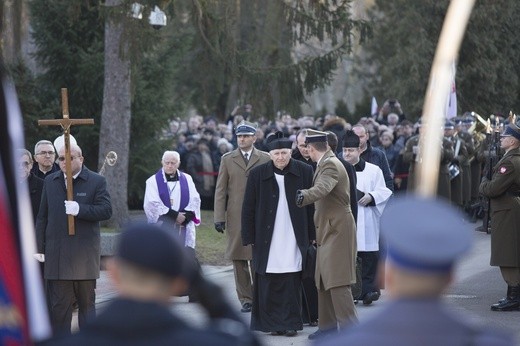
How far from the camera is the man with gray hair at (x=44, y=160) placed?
11.8m

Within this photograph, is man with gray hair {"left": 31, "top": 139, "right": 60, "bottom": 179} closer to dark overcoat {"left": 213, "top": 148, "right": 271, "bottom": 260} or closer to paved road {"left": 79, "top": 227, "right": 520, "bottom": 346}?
paved road {"left": 79, "top": 227, "right": 520, "bottom": 346}

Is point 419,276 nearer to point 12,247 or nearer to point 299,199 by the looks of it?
point 12,247

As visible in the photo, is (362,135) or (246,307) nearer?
(246,307)

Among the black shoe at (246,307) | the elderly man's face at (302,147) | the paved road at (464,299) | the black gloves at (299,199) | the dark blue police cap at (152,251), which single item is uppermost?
the dark blue police cap at (152,251)

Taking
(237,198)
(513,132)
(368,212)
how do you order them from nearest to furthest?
1. (513,132)
2. (237,198)
3. (368,212)

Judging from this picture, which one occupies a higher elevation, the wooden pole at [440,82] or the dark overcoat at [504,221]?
the wooden pole at [440,82]

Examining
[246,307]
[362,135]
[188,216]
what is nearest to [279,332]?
[246,307]

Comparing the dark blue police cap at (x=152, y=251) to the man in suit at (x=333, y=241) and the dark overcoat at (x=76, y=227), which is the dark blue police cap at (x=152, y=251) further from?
the man in suit at (x=333, y=241)

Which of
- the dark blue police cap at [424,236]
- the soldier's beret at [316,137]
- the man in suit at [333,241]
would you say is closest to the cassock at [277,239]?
the man in suit at [333,241]

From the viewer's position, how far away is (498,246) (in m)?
13.2

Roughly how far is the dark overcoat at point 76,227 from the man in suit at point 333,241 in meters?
1.73

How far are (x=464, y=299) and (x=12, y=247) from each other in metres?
10.7

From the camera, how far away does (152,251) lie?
140 inches

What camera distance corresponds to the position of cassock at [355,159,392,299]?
45.2 ft
